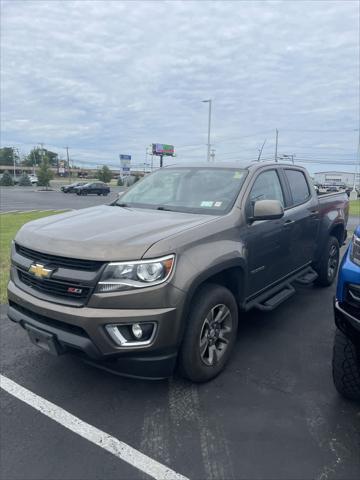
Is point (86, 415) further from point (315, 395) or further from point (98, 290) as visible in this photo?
point (315, 395)

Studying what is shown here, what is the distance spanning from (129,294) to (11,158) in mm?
124473

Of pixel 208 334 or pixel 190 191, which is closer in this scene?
pixel 208 334

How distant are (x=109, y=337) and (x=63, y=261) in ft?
2.12

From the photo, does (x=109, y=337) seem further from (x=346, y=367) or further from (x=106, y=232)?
(x=346, y=367)

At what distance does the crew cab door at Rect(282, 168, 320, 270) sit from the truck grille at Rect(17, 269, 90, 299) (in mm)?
2415

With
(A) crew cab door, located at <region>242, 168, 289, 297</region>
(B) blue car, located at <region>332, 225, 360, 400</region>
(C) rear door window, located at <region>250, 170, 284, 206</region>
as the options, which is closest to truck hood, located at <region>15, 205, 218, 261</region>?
(A) crew cab door, located at <region>242, 168, 289, 297</region>

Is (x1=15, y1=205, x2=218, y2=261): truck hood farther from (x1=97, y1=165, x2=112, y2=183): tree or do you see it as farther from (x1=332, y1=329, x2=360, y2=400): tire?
(x1=97, y1=165, x2=112, y2=183): tree

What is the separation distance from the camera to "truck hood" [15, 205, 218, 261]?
8.33ft

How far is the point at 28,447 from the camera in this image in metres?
2.35

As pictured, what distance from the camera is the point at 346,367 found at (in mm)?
2697

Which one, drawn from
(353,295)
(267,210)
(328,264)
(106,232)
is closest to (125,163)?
(328,264)

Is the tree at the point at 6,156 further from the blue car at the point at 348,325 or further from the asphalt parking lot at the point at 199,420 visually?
the blue car at the point at 348,325

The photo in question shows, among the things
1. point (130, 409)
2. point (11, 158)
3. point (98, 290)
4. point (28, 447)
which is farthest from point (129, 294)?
point (11, 158)

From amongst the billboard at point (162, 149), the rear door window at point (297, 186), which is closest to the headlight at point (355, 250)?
the rear door window at point (297, 186)
